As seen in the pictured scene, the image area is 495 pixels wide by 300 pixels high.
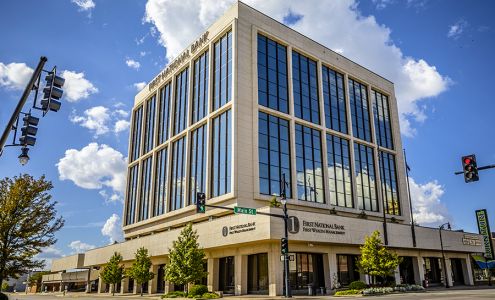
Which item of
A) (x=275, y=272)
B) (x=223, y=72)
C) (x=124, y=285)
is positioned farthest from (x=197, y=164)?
(x=124, y=285)

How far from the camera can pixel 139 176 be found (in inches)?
2803

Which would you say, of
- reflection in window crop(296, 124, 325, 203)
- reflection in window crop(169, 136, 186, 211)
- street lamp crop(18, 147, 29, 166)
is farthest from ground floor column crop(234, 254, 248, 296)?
street lamp crop(18, 147, 29, 166)

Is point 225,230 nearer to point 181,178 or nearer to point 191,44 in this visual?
point 181,178

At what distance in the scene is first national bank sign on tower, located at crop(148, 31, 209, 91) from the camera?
5771 centimetres

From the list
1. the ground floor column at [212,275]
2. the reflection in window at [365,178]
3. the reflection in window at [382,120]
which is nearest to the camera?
the ground floor column at [212,275]

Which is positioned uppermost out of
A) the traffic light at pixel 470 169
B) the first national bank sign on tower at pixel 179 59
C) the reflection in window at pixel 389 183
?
the first national bank sign on tower at pixel 179 59

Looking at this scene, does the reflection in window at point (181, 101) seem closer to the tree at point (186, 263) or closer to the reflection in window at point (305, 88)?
the reflection in window at point (305, 88)

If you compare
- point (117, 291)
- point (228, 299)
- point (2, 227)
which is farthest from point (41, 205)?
point (117, 291)

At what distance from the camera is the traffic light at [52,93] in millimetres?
10469

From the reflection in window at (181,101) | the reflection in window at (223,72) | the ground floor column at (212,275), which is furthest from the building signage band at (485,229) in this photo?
the reflection in window at (181,101)

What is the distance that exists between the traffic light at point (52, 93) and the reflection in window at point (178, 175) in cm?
4470

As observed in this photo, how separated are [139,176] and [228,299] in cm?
4125

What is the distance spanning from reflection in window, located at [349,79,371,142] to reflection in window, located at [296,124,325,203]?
9.77 m

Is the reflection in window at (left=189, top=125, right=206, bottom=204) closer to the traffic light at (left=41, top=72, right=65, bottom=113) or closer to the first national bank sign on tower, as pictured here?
the first national bank sign on tower
